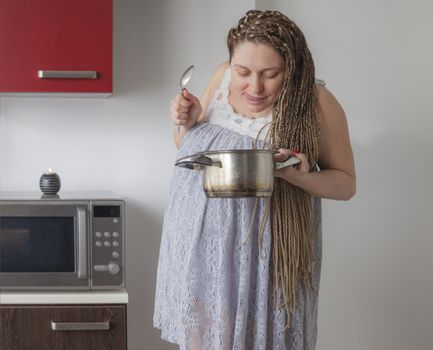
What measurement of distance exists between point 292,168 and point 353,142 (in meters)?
1.03

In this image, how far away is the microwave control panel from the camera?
6.75ft

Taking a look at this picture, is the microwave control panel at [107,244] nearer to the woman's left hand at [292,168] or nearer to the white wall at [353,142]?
the white wall at [353,142]

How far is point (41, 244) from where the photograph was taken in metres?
2.09

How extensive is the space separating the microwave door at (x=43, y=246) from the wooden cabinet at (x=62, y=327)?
8 centimetres

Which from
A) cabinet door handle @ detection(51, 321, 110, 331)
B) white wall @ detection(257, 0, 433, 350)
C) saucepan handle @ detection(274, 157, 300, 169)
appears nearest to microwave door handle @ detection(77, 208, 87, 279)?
cabinet door handle @ detection(51, 321, 110, 331)

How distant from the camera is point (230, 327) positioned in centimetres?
162

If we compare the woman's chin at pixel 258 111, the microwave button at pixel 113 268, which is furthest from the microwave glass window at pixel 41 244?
the woman's chin at pixel 258 111

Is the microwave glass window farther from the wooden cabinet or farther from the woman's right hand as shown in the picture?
the woman's right hand

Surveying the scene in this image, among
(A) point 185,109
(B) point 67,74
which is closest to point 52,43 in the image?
(B) point 67,74

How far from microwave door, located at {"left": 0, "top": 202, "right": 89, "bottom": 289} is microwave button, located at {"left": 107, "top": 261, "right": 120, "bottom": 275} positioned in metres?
0.06

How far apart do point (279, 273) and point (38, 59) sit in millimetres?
1033

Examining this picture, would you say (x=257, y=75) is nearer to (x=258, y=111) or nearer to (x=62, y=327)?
(x=258, y=111)

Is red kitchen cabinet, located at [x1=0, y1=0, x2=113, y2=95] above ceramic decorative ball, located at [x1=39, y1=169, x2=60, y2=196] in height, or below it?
above

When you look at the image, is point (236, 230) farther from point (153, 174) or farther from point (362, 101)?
point (362, 101)
